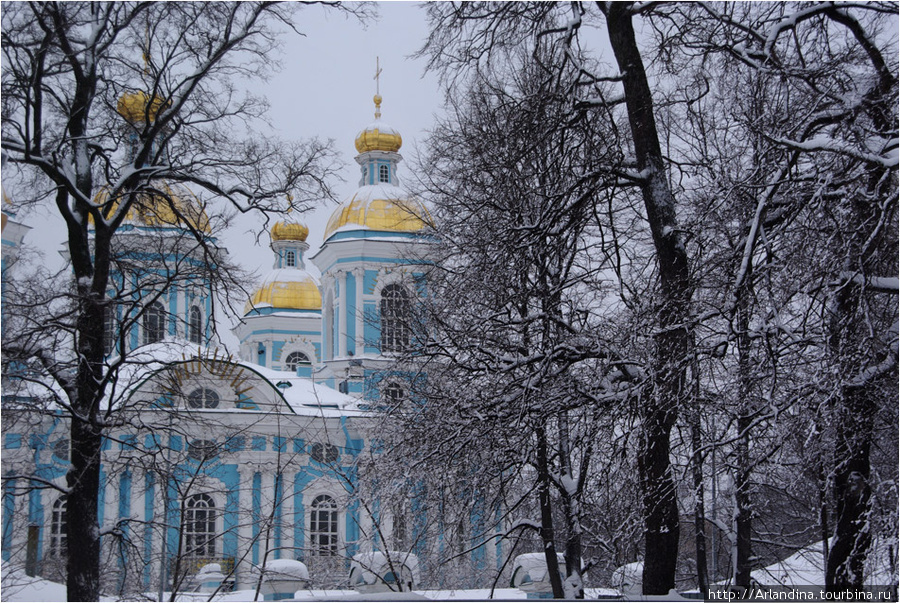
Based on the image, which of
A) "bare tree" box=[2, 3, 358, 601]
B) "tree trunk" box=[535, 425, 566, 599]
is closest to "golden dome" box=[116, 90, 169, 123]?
"bare tree" box=[2, 3, 358, 601]

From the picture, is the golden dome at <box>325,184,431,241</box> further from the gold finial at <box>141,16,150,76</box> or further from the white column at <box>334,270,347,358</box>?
the gold finial at <box>141,16,150,76</box>

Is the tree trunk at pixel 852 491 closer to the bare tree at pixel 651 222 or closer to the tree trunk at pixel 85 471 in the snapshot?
the bare tree at pixel 651 222

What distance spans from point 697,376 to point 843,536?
1436 millimetres

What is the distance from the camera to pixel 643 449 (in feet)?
24.7

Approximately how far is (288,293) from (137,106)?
3663 centimetres

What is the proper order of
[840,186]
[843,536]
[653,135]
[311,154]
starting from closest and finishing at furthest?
1. [840,186]
2. [843,536]
3. [653,135]
4. [311,154]

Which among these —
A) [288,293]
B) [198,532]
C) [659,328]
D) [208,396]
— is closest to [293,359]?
[288,293]

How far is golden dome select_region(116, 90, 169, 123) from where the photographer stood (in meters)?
9.33

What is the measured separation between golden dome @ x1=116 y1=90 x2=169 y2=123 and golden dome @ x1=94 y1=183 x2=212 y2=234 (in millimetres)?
645

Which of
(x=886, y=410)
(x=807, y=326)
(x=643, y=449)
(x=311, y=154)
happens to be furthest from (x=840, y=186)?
(x=311, y=154)

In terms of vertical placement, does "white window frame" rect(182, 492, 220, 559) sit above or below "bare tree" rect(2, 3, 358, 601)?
below

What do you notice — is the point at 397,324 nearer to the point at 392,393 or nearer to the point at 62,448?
the point at 392,393

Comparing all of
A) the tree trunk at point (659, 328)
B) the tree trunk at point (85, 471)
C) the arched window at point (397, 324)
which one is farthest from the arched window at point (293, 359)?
the tree trunk at point (659, 328)

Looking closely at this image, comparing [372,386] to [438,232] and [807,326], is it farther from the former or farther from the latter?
[807,326]
